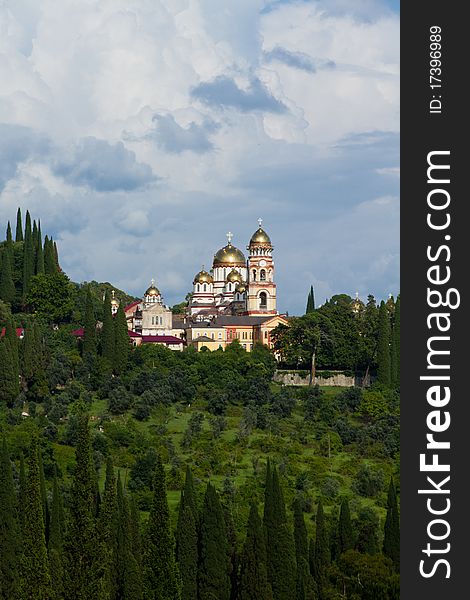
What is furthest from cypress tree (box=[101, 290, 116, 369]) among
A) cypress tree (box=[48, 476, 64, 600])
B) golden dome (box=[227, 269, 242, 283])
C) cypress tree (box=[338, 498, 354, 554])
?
cypress tree (box=[48, 476, 64, 600])

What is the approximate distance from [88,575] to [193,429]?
88.5 feet

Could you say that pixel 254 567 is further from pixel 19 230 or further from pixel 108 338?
pixel 19 230

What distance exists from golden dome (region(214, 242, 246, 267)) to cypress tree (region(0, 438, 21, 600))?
5974 cm

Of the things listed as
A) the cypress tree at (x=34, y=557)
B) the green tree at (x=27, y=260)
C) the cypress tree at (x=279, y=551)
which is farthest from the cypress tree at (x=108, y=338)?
the cypress tree at (x=34, y=557)

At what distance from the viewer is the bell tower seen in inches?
3538

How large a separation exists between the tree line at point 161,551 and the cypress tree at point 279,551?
0.03 m

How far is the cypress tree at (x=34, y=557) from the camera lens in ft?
107

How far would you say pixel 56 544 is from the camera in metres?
38.9

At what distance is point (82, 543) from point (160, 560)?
246cm

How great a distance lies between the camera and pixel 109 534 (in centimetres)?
3794

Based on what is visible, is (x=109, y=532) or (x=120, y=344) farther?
(x=120, y=344)

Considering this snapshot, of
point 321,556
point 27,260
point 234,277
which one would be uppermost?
point 234,277

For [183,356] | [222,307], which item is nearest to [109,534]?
[183,356]

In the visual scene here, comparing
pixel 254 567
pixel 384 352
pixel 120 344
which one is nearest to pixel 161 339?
pixel 120 344
